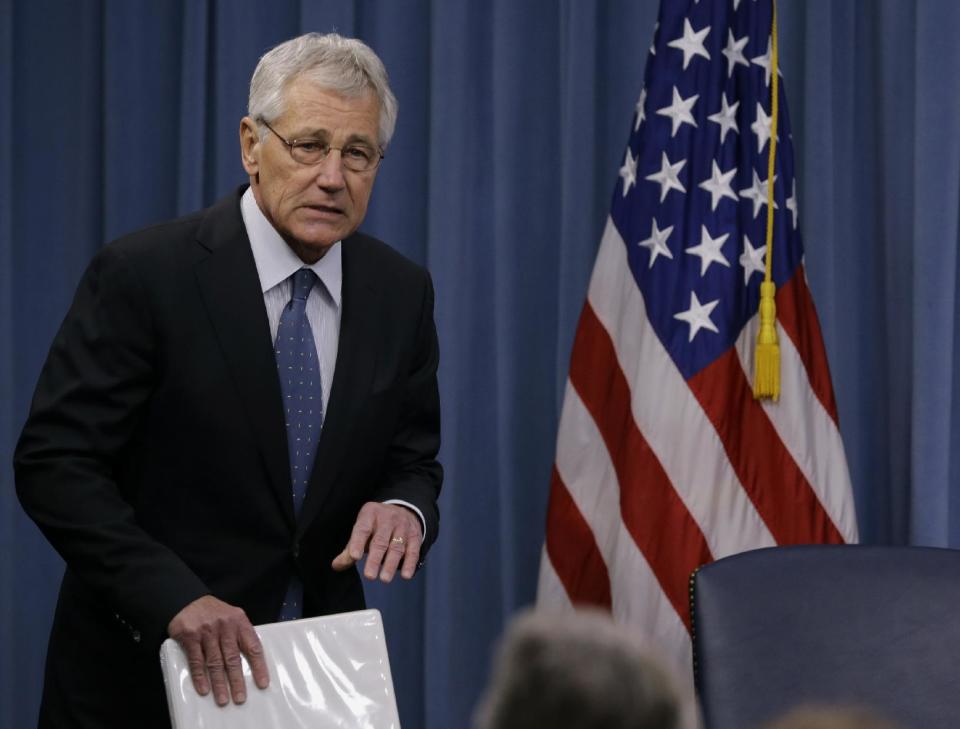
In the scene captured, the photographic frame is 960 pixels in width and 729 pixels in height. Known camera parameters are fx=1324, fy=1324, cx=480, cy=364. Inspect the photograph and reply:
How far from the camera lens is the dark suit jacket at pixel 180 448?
1812mm

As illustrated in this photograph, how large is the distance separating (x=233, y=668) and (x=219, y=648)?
31 millimetres

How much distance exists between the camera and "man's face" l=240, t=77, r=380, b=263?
193cm

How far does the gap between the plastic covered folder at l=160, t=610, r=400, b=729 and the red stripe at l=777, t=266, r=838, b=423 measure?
1697 mm

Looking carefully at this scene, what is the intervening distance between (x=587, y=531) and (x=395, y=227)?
1051 mm

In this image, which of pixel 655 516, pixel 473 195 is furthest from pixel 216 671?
pixel 473 195

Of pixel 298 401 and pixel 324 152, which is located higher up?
pixel 324 152

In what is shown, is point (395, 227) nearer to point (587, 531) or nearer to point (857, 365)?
point (587, 531)

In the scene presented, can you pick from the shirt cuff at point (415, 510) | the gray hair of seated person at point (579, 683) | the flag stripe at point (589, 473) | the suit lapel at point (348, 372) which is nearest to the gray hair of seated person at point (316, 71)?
the suit lapel at point (348, 372)

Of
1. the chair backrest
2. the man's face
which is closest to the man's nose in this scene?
the man's face

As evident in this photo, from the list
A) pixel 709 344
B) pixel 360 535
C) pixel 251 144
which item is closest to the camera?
pixel 360 535

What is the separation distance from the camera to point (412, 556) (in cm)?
183

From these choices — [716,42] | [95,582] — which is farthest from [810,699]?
[716,42]

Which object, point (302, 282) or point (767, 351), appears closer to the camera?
point (302, 282)

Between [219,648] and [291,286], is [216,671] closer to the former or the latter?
[219,648]
